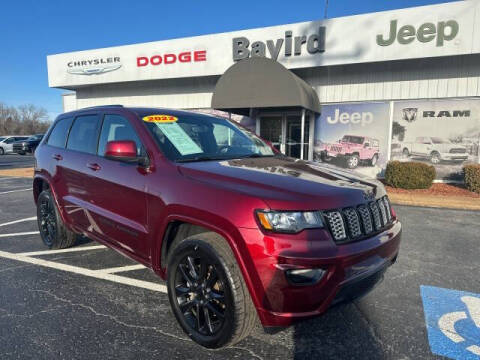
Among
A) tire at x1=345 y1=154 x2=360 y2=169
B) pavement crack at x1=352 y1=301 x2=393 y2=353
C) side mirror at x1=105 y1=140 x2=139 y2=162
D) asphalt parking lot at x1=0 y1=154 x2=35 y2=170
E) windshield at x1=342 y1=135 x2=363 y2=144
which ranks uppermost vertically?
windshield at x1=342 y1=135 x2=363 y2=144

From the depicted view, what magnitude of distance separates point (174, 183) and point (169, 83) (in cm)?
1379

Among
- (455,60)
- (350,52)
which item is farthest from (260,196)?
(455,60)

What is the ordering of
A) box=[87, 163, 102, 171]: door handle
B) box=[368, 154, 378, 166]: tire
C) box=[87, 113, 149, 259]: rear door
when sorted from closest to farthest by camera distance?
box=[87, 113, 149, 259]: rear door, box=[87, 163, 102, 171]: door handle, box=[368, 154, 378, 166]: tire

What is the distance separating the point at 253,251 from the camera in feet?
6.63

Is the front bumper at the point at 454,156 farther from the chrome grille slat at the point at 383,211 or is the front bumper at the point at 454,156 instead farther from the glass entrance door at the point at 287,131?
the chrome grille slat at the point at 383,211

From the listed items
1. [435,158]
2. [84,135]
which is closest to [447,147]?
[435,158]

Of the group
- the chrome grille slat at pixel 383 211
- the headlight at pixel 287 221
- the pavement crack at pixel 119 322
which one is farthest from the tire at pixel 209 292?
the chrome grille slat at pixel 383 211

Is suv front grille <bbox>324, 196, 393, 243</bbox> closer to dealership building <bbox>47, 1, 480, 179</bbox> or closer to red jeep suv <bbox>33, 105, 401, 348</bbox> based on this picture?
red jeep suv <bbox>33, 105, 401, 348</bbox>

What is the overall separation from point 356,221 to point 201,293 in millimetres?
1220

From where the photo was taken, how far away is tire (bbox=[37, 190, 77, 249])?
13.8ft

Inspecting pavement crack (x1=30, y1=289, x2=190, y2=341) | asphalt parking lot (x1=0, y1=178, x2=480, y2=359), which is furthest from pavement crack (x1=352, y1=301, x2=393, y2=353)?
pavement crack (x1=30, y1=289, x2=190, y2=341)

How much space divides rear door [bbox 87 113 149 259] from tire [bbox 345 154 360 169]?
10.7m

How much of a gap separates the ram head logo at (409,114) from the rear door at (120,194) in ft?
36.4

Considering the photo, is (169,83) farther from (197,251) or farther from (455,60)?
(197,251)
